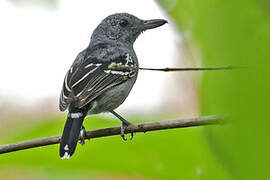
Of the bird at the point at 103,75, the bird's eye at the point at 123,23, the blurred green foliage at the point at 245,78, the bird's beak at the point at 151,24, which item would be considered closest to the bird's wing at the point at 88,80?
the bird at the point at 103,75

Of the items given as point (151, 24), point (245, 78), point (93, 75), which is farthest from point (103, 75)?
point (245, 78)

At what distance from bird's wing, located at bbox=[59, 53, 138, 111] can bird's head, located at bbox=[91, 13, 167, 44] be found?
0.76 m

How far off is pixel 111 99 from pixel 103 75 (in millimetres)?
282

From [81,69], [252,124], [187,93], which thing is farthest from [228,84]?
[81,69]

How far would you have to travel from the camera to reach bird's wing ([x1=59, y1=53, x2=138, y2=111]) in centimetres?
337

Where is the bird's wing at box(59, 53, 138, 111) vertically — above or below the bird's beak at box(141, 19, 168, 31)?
below

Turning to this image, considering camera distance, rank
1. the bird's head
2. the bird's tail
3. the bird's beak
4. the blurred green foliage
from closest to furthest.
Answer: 1. the blurred green foliage
2. the bird's tail
3. the bird's beak
4. the bird's head

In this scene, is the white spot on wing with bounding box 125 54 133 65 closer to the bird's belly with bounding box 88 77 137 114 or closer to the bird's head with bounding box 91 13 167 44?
the bird's belly with bounding box 88 77 137 114

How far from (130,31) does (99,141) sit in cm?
371

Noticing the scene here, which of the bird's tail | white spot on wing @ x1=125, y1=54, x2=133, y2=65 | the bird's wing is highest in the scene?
white spot on wing @ x1=125, y1=54, x2=133, y2=65

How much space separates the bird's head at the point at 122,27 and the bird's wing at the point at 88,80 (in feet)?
2.49

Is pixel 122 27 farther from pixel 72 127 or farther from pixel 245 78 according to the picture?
pixel 245 78

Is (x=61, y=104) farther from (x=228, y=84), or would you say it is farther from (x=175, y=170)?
(x=228, y=84)

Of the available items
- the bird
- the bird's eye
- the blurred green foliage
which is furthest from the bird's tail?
the blurred green foliage
